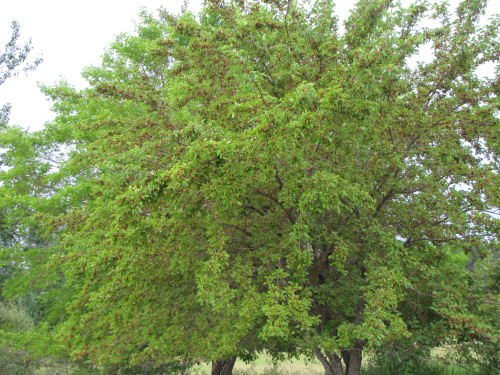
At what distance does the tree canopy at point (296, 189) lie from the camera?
20.0 ft

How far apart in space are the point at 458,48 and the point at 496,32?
3.13 feet

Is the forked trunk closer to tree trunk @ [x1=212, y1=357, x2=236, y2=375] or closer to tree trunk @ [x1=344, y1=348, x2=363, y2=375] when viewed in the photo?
tree trunk @ [x1=344, y1=348, x2=363, y2=375]

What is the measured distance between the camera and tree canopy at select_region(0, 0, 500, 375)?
20.0 feet

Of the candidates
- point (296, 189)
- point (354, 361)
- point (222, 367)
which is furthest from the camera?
point (222, 367)

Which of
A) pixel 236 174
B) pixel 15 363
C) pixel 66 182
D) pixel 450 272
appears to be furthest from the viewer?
pixel 15 363

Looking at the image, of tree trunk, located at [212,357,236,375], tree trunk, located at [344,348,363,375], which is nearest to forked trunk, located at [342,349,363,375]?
tree trunk, located at [344,348,363,375]

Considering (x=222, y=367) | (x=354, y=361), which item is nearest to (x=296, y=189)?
(x=354, y=361)

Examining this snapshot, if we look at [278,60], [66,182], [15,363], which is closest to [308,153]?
[278,60]

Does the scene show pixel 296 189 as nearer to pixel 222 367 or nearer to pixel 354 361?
pixel 354 361

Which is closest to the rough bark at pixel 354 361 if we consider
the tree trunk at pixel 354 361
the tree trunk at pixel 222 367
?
the tree trunk at pixel 354 361

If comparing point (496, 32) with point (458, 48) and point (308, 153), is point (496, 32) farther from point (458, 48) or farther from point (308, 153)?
point (308, 153)

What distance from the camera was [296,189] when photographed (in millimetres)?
6551

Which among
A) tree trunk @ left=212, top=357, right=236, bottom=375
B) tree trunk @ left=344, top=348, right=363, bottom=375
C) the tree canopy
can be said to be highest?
the tree canopy

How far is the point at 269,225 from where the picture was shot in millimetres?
8297
